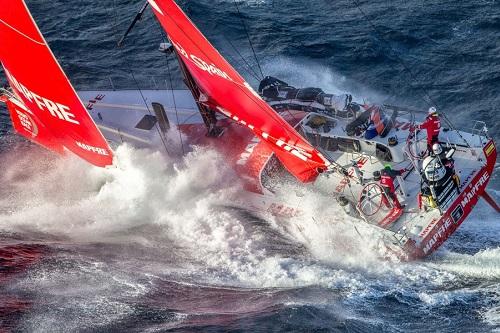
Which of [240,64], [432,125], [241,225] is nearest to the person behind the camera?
[432,125]

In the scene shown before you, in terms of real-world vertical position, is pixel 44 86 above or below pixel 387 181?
above

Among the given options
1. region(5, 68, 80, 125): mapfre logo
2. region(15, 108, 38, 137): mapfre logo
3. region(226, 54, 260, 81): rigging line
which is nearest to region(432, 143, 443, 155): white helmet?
region(5, 68, 80, 125): mapfre logo

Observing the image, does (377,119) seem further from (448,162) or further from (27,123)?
(27,123)

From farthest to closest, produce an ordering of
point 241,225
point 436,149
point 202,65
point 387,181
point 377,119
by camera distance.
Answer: point 377,119, point 241,225, point 202,65, point 387,181, point 436,149

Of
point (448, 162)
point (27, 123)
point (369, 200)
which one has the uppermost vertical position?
point (448, 162)

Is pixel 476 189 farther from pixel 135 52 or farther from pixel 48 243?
pixel 135 52

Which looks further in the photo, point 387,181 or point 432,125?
point 432,125

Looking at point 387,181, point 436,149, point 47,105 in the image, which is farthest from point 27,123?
point 436,149

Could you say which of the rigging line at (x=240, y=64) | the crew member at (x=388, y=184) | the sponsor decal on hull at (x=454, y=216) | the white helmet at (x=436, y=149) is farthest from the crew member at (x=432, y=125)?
the rigging line at (x=240, y=64)
